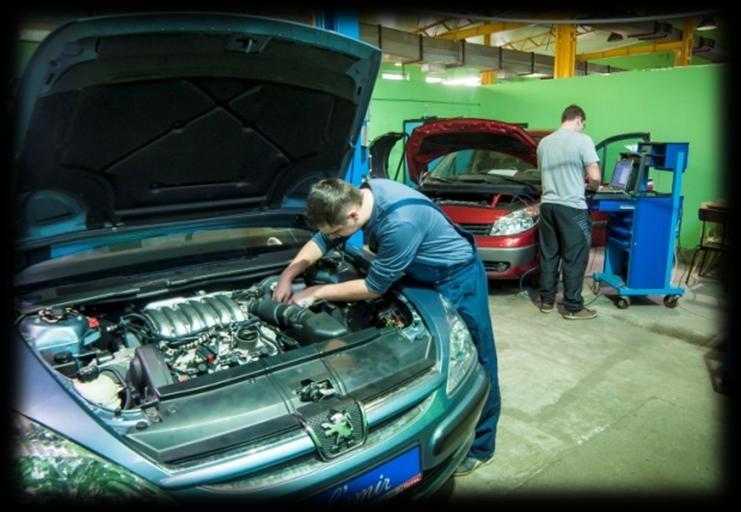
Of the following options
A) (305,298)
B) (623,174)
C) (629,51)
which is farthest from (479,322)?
(629,51)

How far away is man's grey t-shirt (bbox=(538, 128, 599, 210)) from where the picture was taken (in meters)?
3.75

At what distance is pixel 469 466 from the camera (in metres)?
2.18

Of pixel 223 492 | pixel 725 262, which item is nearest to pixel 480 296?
pixel 223 492

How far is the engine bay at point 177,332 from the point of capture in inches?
61.1

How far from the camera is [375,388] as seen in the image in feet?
4.94

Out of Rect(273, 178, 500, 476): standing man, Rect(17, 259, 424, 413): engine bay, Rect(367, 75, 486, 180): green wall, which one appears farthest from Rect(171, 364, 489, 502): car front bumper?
Rect(367, 75, 486, 180): green wall

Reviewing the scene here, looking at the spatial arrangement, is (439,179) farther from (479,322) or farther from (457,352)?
(457,352)

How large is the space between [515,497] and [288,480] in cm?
116

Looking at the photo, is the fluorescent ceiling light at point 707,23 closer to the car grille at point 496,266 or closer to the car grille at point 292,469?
the car grille at point 496,266

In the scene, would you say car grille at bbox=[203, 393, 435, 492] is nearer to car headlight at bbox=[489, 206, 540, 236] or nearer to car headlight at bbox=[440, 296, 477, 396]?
car headlight at bbox=[440, 296, 477, 396]

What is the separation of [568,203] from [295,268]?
8.07ft

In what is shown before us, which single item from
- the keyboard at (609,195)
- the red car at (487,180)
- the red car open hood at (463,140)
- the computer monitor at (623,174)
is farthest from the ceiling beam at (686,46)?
the keyboard at (609,195)

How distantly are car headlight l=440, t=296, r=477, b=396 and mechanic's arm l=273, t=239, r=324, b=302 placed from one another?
647 mm

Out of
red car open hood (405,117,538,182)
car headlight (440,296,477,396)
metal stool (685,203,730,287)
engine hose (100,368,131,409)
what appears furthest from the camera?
metal stool (685,203,730,287)
